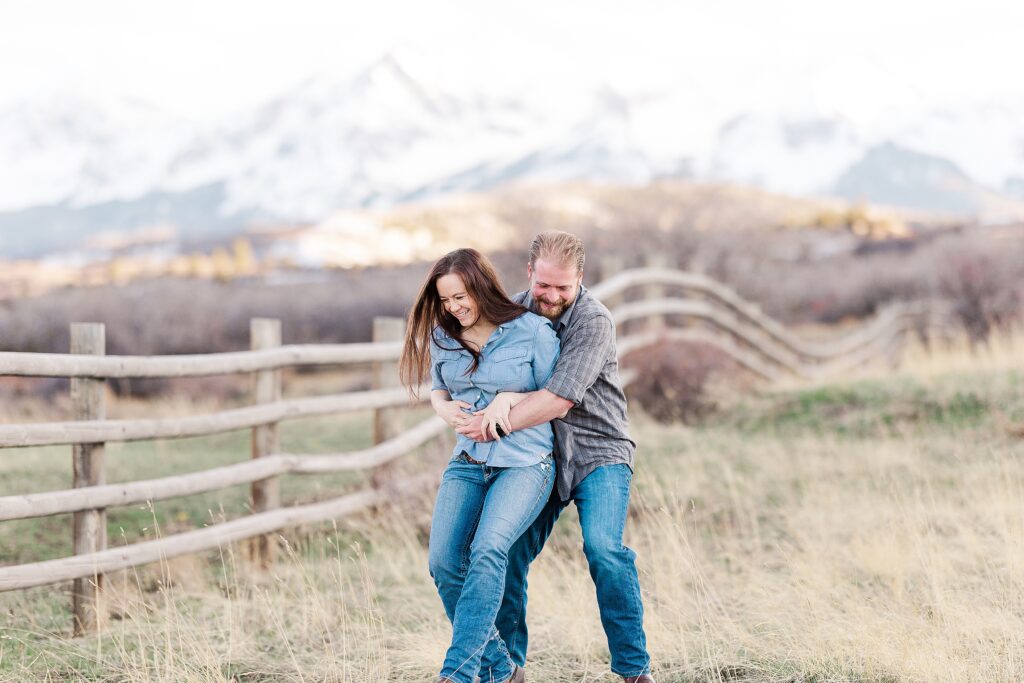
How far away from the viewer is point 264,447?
6152 mm

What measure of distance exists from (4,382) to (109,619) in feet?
37.6

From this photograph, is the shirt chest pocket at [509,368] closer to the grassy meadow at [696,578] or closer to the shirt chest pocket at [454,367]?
the shirt chest pocket at [454,367]

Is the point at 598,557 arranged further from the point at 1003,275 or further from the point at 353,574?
the point at 1003,275

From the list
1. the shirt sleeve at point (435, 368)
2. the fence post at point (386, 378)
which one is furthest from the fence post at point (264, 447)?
the shirt sleeve at point (435, 368)

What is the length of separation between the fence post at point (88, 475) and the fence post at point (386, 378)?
7.77ft

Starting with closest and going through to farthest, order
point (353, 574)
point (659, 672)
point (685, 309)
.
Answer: point (659, 672)
point (353, 574)
point (685, 309)

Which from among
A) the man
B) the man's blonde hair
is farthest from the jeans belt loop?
the man's blonde hair

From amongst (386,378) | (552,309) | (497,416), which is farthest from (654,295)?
(497,416)

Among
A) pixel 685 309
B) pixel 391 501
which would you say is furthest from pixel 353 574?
pixel 685 309

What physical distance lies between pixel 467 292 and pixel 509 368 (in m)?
0.31

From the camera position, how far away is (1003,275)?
14.1m

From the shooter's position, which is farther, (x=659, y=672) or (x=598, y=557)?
(x=659, y=672)

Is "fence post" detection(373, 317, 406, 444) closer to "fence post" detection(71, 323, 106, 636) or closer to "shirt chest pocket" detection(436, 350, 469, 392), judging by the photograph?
"fence post" detection(71, 323, 106, 636)

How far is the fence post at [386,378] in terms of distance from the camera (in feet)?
23.3
